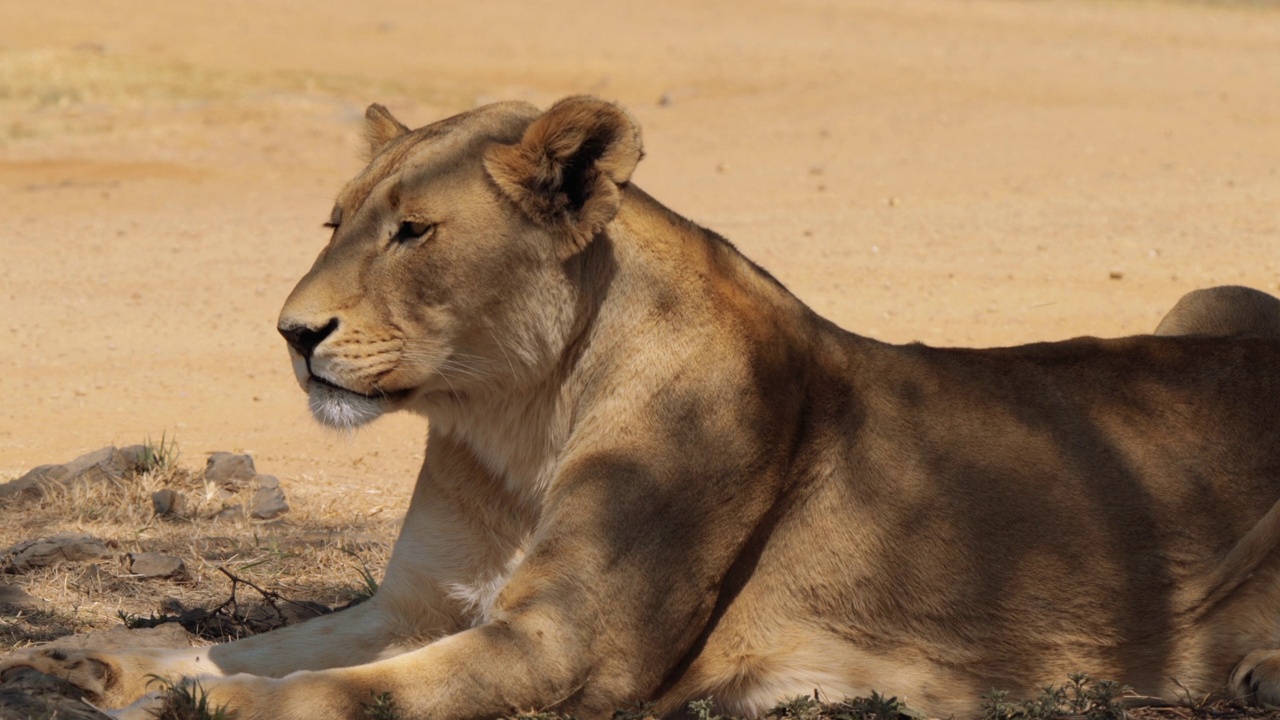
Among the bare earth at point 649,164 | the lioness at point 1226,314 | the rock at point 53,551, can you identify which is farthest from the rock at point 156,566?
the lioness at point 1226,314

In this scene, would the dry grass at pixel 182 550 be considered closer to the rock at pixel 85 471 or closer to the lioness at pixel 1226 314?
the rock at pixel 85 471

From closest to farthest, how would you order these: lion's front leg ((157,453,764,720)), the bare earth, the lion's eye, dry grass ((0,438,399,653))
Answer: lion's front leg ((157,453,764,720))
the lion's eye
dry grass ((0,438,399,653))
the bare earth

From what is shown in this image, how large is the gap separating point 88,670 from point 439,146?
1.44 m

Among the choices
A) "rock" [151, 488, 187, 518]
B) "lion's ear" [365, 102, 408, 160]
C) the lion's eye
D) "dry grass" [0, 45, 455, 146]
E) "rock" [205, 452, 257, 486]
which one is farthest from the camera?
"dry grass" [0, 45, 455, 146]

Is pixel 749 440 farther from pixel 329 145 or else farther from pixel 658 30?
pixel 658 30

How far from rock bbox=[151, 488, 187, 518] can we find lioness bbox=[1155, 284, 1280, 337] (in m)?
3.44

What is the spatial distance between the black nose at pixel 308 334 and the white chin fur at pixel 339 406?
0.09 meters

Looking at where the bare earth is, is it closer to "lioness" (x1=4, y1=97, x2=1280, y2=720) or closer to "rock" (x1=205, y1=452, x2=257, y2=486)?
"rock" (x1=205, y1=452, x2=257, y2=486)

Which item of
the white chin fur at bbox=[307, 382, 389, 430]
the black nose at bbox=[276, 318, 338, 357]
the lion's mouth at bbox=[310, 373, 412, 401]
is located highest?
the black nose at bbox=[276, 318, 338, 357]

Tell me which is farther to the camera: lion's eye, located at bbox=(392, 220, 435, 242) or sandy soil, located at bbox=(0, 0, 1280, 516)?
sandy soil, located at bbox=(0, 0, 1280, 516)

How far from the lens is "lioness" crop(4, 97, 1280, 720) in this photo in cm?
372

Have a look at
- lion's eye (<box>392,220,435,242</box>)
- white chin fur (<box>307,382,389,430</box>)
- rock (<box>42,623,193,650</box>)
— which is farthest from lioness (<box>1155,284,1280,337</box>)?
rock (<box>42,623,193,650</box>)

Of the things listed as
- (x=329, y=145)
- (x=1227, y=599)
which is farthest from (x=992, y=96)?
(x=1227, y=599)

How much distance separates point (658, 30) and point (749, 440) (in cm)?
2113
